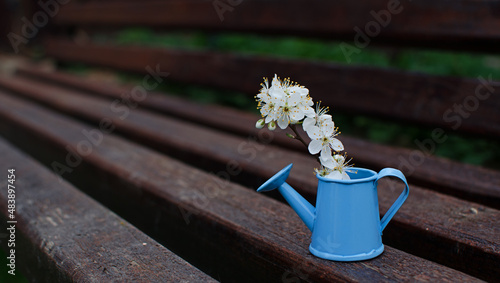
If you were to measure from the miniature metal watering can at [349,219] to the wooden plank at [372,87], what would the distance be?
0.79 m

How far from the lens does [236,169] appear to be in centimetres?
157

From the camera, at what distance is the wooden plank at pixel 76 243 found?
0.94 m

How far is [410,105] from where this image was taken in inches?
68.2

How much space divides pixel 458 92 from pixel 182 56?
1711mm

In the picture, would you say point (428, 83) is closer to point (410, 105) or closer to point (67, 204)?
point (410, 105)

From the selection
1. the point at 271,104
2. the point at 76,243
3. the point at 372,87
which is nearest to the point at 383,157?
the point at 372,87

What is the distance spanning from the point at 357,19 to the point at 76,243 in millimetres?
1415

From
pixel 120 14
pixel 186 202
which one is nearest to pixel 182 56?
pixel 120 14

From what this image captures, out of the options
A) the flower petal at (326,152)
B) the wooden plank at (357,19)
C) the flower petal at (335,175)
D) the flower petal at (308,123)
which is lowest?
the flower petal at (335,175)

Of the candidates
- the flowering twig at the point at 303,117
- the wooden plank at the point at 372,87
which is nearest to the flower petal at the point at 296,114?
the flowering twig at the point at 303,117

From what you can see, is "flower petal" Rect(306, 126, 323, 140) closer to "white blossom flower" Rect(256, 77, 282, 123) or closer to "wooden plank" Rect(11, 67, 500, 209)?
"white blossom flower" Rect(256, 77, 282, 123)

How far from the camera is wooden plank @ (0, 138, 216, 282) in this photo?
0.94m

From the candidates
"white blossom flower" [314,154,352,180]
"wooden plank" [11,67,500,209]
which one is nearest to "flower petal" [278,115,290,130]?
"white blossom flower" [314,154,352,180]

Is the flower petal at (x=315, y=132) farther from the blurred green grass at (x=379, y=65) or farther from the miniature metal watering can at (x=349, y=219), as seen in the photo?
the blurred green grass at (x=379, y=65)
